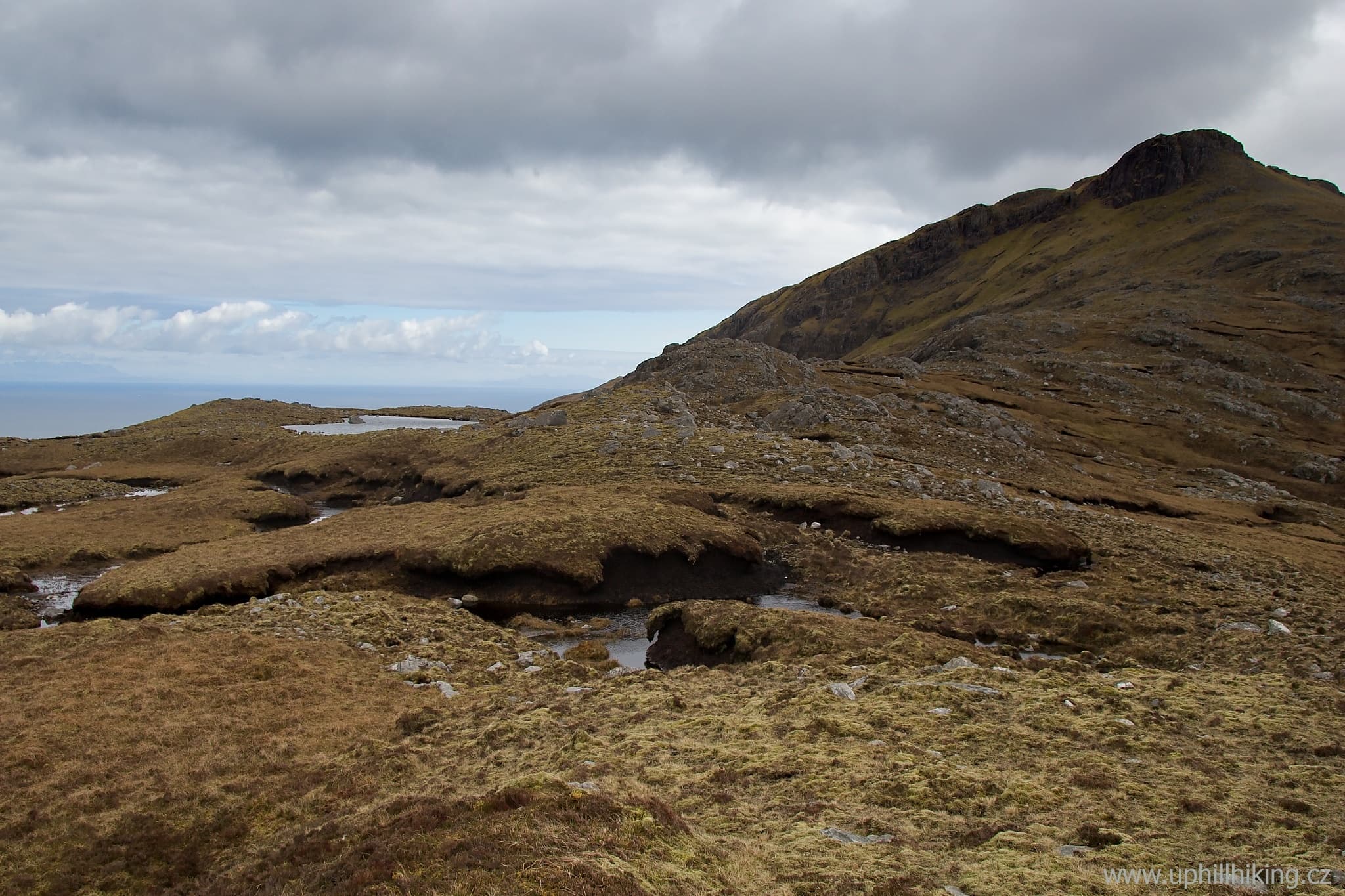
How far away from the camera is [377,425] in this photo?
106 meters

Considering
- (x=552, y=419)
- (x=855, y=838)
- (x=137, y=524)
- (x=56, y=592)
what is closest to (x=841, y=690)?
(x=855, y=838)

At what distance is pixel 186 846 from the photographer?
1295 centimetres

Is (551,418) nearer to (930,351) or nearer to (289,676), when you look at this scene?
(289,676)

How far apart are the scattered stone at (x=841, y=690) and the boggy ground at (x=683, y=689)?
0.24m

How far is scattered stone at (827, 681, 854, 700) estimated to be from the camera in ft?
59.3

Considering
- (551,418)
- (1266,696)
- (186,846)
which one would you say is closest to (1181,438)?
(551,418)

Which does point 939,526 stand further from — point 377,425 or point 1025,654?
point 377,425

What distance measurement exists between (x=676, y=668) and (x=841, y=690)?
22.6ft

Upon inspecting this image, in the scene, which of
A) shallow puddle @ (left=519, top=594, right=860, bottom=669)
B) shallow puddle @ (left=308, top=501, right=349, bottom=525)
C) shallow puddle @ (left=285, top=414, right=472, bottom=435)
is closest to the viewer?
shallow puddle @ (left=519, top=594, right=860, bottom=669)

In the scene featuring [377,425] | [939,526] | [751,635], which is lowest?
[751,635]

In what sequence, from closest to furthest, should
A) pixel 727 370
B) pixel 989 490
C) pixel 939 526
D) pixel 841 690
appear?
pixel 841 690 < pixel 939 526 < pixel 989 490 < pixel 727 370

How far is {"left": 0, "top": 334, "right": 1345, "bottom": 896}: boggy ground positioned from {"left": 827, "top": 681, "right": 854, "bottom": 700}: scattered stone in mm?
244

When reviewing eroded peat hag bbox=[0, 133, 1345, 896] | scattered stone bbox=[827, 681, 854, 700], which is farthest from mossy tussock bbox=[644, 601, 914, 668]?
scattered stone bbox=[827, 681, 854, 700]

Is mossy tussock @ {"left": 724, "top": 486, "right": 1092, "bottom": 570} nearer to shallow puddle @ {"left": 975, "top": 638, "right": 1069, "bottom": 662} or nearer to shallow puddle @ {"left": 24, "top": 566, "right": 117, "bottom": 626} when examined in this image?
shallow puddle @ {"left": 975, "top": 638, "right": 1069, "bottom": 662}
